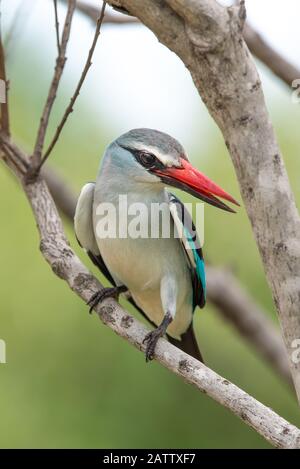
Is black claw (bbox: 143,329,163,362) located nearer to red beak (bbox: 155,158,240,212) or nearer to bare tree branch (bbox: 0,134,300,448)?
bare tree branch (bbox: 0,134,300,448)

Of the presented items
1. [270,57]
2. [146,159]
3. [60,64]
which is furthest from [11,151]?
[270,57]

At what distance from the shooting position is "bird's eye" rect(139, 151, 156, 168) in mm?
3473

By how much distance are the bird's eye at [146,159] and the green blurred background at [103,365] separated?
6.69 ft

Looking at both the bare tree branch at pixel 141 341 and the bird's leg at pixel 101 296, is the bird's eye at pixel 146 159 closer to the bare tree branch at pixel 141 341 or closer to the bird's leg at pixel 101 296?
the bare tree branch at pixel 141 341

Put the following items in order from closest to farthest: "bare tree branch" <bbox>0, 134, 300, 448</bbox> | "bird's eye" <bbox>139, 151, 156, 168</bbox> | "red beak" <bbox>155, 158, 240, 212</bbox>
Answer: "bare tree branch" <bbox>0, 134, 300, 448</bbox>, "red beak" <bbox>155, 158, 240, 212</bbox>, "bird's eye" <bbox>139, 151, 156, 168</bbox>

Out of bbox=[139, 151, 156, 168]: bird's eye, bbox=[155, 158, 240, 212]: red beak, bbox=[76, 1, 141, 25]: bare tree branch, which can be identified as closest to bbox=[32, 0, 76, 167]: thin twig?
bbox=[139, 151, 156, 168]: bird's eye

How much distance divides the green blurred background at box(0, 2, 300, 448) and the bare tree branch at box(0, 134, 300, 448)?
2.04m

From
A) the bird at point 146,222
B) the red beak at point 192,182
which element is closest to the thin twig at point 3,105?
the bird at point 146,222

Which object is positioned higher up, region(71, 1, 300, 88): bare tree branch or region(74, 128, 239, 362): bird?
region(71, 1, 300, 88): bare tree branch

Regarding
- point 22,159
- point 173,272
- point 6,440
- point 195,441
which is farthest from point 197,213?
point 6,440

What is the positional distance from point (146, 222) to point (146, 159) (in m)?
0.30

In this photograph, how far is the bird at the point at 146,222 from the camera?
11.3 ft

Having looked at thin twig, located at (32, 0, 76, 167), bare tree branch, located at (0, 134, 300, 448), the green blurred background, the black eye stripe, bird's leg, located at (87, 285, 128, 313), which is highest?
thin twig, located at (32, 0, 76, 167)
